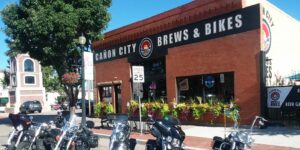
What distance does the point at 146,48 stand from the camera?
1969cm

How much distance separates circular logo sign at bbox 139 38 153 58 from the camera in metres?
19.4

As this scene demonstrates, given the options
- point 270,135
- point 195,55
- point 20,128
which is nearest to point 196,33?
point 195,55

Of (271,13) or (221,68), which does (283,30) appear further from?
(221,68)

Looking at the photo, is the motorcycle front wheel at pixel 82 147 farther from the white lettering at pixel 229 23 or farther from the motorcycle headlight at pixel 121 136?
the white lettering at pixel 229 23

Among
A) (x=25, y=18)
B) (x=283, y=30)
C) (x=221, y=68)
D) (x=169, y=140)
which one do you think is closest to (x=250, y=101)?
(x=221, y=68)

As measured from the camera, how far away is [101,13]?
1992cm

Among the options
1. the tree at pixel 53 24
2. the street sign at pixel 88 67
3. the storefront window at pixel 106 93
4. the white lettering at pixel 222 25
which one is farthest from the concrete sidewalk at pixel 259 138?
the storefront window at pixel 106 93

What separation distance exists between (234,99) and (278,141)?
A: 430cm

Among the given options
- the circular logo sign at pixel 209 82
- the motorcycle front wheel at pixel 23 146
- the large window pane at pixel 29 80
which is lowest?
the motorcycle front wheel at pixel 23 146

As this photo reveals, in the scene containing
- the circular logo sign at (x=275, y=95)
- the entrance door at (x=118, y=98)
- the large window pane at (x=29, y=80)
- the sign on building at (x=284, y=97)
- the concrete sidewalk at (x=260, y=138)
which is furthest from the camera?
the large window pane at (x=29, y=80)

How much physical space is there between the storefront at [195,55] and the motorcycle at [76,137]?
18.3 ft

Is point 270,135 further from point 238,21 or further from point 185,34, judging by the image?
point 185,34

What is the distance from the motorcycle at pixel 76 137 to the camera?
8467 millimetres

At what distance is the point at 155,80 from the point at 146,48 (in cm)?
196
